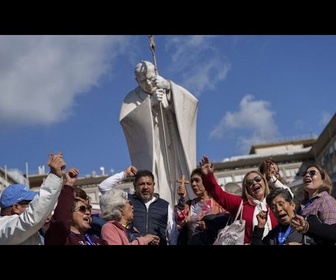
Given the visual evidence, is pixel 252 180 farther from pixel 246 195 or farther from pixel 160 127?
pixel 160 127

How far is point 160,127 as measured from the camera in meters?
11.3

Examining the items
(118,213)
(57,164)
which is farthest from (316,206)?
(57,164)

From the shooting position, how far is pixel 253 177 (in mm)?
6145

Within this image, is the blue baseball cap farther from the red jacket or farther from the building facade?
the building facade

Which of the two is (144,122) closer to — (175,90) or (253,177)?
(175,90)

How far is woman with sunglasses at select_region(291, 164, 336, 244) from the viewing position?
13.8 ft

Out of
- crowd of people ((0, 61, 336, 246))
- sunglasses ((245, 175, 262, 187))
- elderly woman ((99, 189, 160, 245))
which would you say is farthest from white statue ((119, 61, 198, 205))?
elderly woman ((99, 189, 160, 245))

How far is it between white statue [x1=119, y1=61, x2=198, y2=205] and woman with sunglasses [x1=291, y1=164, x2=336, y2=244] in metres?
5.15

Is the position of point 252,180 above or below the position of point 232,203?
above

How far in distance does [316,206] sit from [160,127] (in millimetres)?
6224
